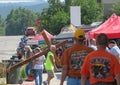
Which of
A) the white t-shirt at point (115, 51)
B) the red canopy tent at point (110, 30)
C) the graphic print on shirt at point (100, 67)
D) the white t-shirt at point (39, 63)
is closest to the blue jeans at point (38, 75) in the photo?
the white t-shirt at point (39, 63)

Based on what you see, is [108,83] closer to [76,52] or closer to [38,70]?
[76,52]

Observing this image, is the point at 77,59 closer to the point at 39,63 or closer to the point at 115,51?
the point at 115,51

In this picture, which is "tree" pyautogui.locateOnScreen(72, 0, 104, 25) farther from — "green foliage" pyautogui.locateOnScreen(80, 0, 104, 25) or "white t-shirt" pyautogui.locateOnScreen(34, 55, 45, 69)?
"white t-shirt" pyautogui.locateOnScreen(34, 55, 45, 69)

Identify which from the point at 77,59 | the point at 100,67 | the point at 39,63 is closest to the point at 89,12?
the point at 39,63

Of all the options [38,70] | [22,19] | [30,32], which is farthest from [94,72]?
[22,19]

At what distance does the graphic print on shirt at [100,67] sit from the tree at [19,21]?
145 meters

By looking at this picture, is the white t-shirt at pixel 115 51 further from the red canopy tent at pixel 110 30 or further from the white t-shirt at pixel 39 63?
the red canopy tent at pixel 110 30

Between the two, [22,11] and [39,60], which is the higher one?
[39,60]

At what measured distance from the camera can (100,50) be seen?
8.07 m

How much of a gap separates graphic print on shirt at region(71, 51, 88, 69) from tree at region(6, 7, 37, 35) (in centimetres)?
14341

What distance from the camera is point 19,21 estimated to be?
526 ft

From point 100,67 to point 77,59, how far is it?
1268 millimetres

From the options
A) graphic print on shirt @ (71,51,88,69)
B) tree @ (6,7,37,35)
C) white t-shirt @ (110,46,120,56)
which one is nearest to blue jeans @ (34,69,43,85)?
white t-shirt @ (110,46,120,56)

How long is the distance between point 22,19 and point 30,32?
91973mm
